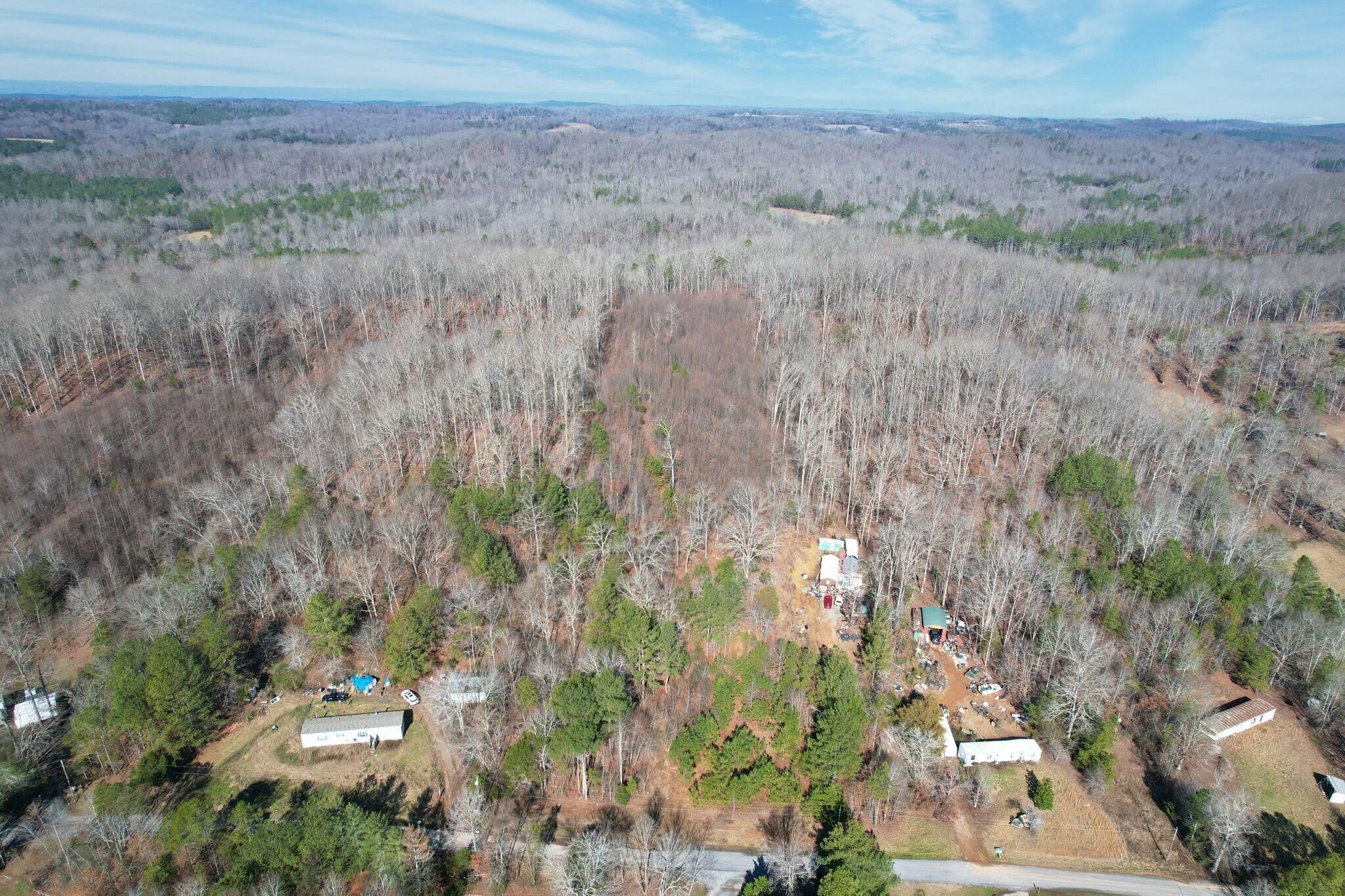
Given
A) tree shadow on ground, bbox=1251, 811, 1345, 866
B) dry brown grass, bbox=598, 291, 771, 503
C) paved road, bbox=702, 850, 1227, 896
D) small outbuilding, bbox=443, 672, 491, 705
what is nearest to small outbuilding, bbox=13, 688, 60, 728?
small outbuilding, bbox=443, 672, 491, 705

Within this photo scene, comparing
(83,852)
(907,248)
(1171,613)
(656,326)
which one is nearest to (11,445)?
(83,852)

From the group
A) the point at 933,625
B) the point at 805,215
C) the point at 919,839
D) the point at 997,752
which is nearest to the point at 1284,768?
the point at 997,752

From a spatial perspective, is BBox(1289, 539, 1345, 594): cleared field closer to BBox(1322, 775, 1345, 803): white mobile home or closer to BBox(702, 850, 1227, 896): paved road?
BBox(1322, 775, 1345, 803): white mobile home

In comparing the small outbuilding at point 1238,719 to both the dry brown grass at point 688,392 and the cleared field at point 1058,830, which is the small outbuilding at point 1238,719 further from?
the dry brown grass at point 688,392

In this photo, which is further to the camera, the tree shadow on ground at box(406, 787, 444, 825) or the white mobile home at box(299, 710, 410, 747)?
the white mobile home at box(299, 710, 410, 747)

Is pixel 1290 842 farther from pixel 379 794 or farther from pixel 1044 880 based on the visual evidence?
pixel 379 794

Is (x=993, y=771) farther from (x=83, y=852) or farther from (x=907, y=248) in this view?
(x=907, y=248)
